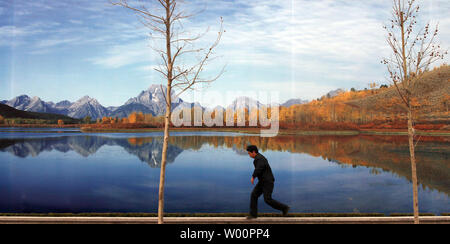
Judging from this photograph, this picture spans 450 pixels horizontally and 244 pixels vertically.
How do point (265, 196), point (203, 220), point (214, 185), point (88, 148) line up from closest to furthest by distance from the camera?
point (203, 220) → point (265, 196) → point (214, 185) → point (88, 148)

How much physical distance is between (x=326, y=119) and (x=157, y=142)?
156ft

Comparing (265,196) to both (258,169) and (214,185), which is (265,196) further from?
(214,185)

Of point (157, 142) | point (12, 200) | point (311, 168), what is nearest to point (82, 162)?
point (12, 200)

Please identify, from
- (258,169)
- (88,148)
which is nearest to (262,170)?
(258,169)

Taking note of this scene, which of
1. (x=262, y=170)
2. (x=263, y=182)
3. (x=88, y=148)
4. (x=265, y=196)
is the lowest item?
(x=88, y=148)

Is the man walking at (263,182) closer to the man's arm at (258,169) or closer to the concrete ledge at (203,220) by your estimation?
the man's arm at (258,169)

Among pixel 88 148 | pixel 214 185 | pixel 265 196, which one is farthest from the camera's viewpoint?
pixel 88 148

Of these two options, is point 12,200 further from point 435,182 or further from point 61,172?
point 435,182

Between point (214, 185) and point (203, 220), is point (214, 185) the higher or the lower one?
the lower one

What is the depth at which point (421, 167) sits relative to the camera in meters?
24.2

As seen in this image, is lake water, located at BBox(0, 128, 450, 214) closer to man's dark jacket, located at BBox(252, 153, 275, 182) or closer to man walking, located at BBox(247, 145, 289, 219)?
man walking, located at BBox(247, 145, 289, 219)

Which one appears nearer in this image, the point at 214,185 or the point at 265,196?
the point at 265,196

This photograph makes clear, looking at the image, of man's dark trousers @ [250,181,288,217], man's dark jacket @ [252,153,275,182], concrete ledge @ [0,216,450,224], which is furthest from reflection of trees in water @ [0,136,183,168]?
man's dark jacket @ [252,153,275,182]
